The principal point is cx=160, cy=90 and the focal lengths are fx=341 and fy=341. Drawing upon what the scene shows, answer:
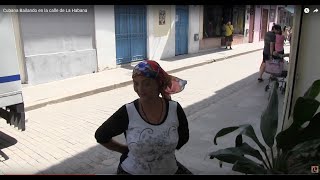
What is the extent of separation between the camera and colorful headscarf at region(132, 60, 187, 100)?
7.09 ft

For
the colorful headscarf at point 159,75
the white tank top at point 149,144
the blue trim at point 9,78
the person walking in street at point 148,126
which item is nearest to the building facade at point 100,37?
the blue trim at point 9,78

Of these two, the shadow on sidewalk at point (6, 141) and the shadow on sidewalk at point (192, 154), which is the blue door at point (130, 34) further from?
the shadow on sidewalk at point (6, 141)

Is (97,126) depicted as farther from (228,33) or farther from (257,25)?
(257,25)

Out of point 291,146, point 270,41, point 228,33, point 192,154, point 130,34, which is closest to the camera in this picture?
point 291,146

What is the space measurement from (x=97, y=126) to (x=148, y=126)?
3.93 metres

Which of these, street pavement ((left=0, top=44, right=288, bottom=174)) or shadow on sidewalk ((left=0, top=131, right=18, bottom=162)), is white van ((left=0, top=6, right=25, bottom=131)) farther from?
street pavement ((left=0, top=44, right=288, bottom=174))

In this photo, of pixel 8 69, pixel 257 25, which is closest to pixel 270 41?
pixel 8 69

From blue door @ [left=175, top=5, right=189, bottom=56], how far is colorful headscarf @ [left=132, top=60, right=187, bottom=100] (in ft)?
41.9

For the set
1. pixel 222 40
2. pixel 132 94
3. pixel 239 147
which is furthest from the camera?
pixel 222 40

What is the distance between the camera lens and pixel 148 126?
7.16 feet

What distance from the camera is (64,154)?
15.6 feet
